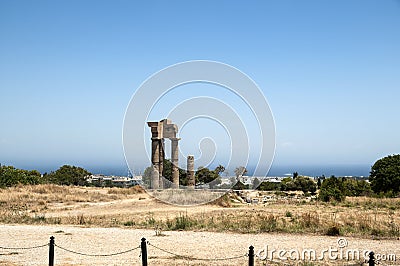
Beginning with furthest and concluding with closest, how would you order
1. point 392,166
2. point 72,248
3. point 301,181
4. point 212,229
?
point 301,181 → point 392,166 → point 212,229 → point 72,248

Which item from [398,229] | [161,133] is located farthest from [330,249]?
[161,133]

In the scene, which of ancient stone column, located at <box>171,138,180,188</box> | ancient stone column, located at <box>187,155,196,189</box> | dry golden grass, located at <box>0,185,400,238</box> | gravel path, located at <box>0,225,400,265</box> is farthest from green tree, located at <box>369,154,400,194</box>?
gravel path, located at <box>0,225,400,265</box>

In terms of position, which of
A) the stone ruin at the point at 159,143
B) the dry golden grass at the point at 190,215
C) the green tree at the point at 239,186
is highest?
the stone ruin at the point at 159,143

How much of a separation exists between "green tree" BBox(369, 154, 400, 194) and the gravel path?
32.7 meters

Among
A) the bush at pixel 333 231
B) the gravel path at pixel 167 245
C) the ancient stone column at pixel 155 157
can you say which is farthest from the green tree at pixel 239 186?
the bush at pixel 333 231

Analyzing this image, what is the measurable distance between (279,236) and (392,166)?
34.8 metres

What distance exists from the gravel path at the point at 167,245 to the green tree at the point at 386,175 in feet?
107

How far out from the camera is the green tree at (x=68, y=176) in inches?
2001

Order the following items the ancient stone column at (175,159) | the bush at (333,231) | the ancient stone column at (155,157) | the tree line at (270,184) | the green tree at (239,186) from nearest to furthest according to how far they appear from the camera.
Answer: the bush at (333,231), the ancient stone column at (155,157), the ancient stone column at (175,159), the tree line at (270,184), the green tree at (239,186)

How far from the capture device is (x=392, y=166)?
44.9m

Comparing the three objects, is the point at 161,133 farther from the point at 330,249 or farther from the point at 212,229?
the point at 330,249

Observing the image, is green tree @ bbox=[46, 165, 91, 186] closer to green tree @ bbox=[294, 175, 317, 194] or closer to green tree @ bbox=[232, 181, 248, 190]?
green tree @ bbox=[232, 181, 248, 190]

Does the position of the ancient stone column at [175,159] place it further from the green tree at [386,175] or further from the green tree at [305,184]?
the green tree at [305,184]

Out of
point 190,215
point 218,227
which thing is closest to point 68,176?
point 190,215
